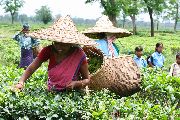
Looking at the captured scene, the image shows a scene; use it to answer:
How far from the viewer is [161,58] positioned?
9.62 meters

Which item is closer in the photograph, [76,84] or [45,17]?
[76,84]

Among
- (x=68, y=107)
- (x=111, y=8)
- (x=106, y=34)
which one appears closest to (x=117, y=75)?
(x=106, y=34)

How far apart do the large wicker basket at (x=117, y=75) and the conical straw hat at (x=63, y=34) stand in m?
0.87

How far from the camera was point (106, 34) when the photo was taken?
7.36 meters

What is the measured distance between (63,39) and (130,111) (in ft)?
3.49

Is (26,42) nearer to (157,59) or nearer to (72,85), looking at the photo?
(157,59)

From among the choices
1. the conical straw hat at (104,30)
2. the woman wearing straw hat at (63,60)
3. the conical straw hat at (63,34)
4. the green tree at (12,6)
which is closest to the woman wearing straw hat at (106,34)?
the conical straw hat at (104,30)

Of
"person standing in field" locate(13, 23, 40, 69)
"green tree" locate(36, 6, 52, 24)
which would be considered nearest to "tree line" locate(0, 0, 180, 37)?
"green tree" locate(36, 6, 52, 24)

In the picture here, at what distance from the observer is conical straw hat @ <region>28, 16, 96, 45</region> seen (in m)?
4.79

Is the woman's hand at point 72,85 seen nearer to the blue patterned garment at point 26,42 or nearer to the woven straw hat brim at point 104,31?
the woven straw hat brim at point 104,31

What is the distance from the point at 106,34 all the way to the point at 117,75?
1.48 meters

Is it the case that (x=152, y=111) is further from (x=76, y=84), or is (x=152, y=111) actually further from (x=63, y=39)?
(x=63, y=39)

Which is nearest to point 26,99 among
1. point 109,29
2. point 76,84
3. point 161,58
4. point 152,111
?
point 76,84

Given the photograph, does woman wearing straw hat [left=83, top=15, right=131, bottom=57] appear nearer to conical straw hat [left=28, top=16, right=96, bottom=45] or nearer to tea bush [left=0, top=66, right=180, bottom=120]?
conical straw hat [left=28, top=16, right=96, bottom=45]
